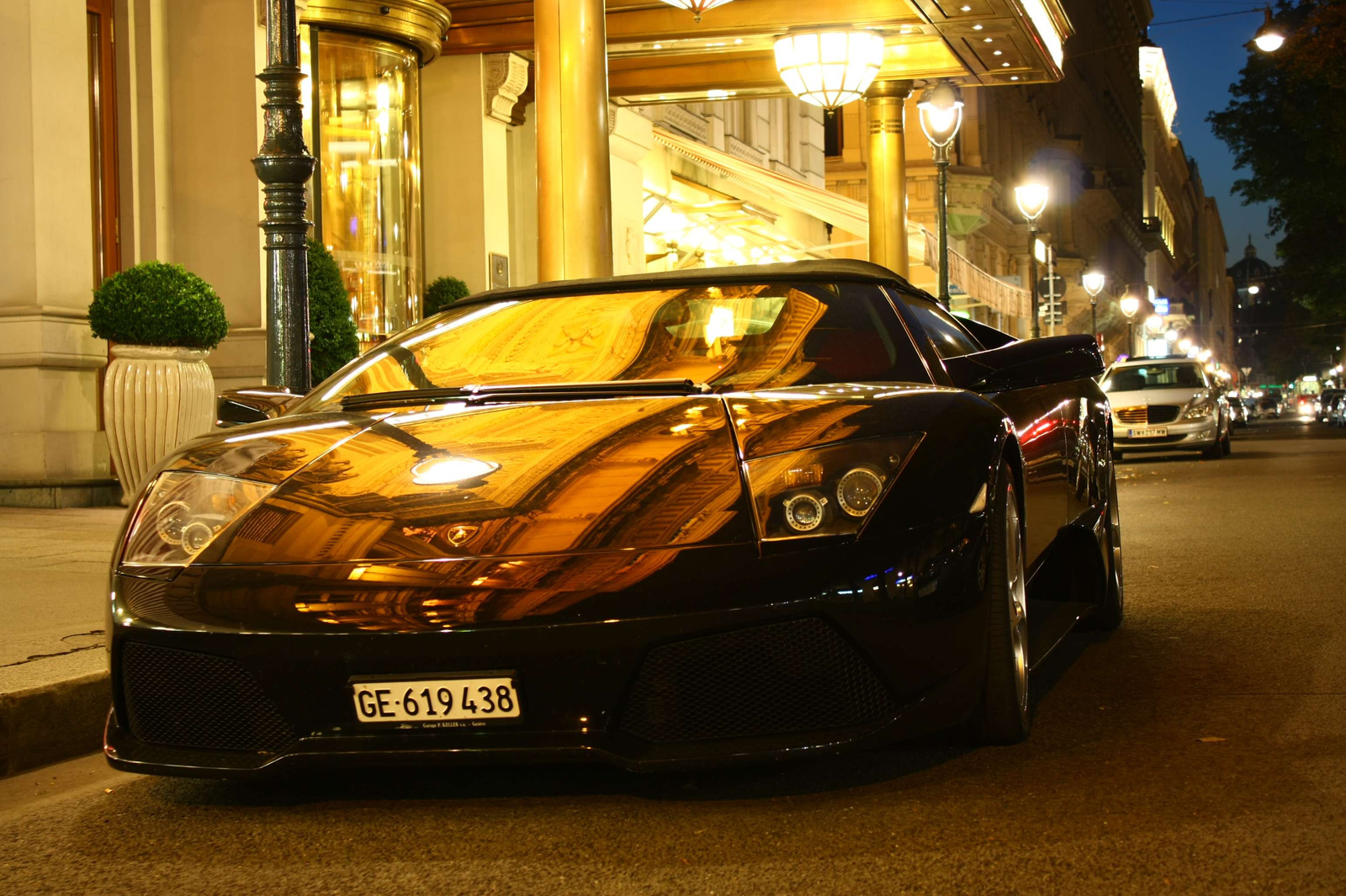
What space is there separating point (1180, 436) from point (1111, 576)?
18429 millimetres

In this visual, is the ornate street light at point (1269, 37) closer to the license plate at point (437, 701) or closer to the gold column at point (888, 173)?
the gold column at point (888, 173)

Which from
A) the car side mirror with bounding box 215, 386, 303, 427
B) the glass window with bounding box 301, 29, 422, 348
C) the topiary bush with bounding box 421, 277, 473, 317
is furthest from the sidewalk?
the topiary bush with bounding box 421, 277, 473, 317

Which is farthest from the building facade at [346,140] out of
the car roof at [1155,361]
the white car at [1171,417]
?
the car roof at [1155,361]

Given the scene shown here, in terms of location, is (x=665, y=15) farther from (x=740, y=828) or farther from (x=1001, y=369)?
(x=740, y=828)

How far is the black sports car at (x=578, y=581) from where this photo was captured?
3.31m

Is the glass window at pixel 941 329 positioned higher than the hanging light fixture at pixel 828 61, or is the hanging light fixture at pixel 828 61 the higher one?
the hanging light fixture at pixel 828 61

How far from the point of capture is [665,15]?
17094 mm

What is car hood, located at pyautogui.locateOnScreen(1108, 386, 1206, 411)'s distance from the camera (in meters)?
23.8

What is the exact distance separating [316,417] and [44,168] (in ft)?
26.2

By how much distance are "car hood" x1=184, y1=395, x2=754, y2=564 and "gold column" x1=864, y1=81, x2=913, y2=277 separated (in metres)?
17.4

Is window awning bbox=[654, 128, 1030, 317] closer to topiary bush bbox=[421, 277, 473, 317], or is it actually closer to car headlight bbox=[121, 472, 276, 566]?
topiary bush bbox=[421, 277, 473, 317]

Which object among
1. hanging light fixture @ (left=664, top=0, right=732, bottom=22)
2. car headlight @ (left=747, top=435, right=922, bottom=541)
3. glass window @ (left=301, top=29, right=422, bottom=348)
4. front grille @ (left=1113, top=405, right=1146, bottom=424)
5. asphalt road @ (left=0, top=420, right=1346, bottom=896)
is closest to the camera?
asphalt road @ (left=0, top=420, right=1346, bottom=896)

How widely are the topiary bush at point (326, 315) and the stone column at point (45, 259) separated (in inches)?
70.3

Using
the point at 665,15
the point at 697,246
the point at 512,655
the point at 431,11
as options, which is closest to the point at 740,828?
the point at 512,655
